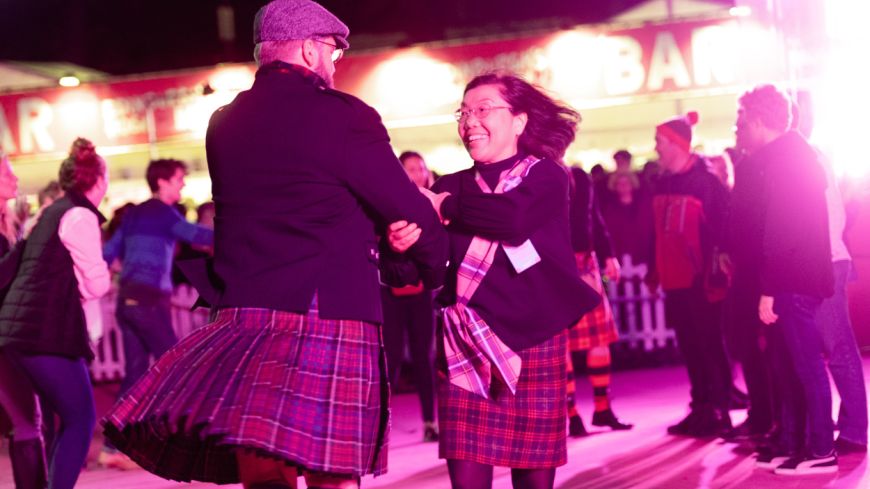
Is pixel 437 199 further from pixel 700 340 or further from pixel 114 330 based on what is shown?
pixel 114 330

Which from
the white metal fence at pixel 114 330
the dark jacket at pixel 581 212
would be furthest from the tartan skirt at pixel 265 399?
the white metal fence at pixel 114 330

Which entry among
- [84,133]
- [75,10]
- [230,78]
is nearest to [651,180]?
[230,78]

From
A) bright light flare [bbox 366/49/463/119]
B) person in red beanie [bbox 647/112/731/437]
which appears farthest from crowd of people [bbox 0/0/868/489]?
bright light flare [bbox 366/49/463/119]

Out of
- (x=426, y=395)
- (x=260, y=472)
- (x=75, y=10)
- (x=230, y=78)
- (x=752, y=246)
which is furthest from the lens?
(x=75, y=10)

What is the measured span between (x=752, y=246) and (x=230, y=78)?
10748 mm

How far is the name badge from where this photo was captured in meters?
3.80

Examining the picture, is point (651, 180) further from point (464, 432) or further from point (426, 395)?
point (464, 432)

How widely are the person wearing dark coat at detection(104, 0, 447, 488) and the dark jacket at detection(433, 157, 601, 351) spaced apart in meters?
0.61

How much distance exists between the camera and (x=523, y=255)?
3.82 m

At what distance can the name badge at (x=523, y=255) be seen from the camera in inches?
150

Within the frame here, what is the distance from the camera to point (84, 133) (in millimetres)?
16453

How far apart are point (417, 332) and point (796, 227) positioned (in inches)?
117

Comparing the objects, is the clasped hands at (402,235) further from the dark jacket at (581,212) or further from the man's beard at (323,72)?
the dark jacket at (581,212)

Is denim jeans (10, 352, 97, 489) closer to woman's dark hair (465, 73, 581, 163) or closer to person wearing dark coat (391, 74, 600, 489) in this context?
person wearing dark coat (391, 74, 600, 489)
